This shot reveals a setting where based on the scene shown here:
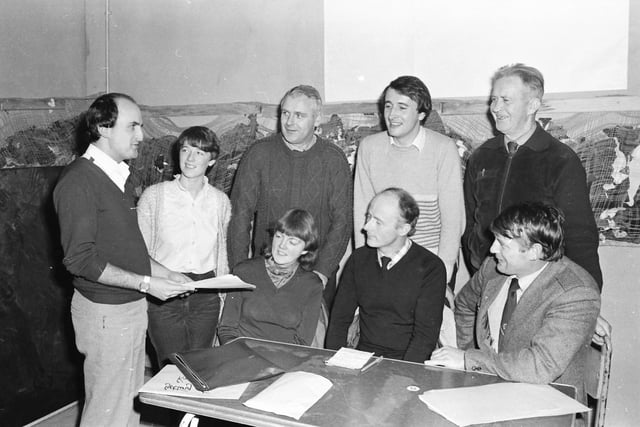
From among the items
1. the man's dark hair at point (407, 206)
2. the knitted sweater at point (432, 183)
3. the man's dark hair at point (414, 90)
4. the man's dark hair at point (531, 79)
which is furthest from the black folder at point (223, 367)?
the man's dark hair at point (531, 79)

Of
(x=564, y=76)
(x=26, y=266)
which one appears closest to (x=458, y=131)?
(x=564, y=76)

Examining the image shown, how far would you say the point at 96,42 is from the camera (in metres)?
4.71

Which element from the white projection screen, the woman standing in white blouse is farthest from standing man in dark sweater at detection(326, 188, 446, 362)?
the white projection screen

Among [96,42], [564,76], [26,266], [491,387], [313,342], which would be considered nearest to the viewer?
[491,387]

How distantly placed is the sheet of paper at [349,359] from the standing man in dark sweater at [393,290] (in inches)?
20.3

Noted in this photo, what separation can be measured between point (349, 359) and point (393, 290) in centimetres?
67

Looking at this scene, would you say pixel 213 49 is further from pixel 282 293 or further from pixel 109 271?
pixel 109 271

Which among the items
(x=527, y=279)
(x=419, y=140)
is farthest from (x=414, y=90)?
(x=527, y=279)

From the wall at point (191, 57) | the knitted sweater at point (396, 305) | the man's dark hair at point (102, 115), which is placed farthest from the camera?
the wall at point (191, 57)

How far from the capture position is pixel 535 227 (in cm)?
244

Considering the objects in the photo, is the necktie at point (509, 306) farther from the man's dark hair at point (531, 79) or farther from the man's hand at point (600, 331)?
the man's dark hair at point (531, 79)

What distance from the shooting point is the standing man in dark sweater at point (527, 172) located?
288cm

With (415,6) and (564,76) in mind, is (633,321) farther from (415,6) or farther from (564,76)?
(415,6)

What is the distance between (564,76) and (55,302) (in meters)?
3.55
